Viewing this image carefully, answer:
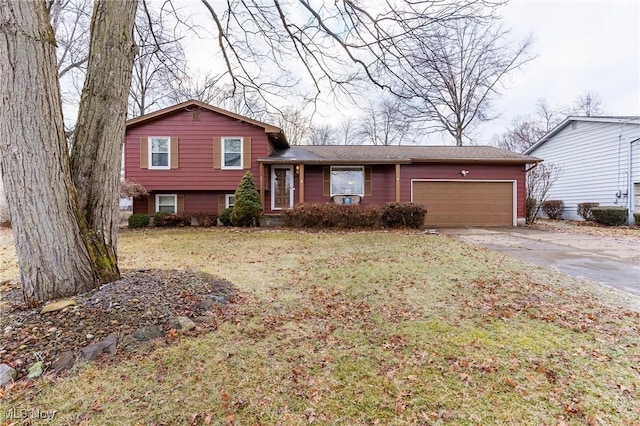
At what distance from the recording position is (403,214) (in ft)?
34.6

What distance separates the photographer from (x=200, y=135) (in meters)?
12.0

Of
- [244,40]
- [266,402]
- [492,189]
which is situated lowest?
[266,402]

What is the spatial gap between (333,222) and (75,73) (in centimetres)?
1478

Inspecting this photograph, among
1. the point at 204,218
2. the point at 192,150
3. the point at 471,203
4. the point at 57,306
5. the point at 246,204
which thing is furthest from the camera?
the point at 471,203

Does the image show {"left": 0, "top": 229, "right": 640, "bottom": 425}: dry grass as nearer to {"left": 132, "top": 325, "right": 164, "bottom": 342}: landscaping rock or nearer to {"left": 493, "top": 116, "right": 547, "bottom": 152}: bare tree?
{"left": 132, "top": 325, "right": 164, "bottom": 342}: landscaping rock

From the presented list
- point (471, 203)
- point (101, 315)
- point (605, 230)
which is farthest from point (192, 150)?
point (605, 230)

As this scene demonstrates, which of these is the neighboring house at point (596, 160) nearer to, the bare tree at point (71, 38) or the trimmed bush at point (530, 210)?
the trimmed bush at point (530, 210)

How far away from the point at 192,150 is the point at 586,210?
1733 centimetres

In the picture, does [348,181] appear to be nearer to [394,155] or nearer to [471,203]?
[394,155]

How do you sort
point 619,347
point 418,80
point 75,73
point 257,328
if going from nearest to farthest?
1. point 619,347
2. point 257,328
3. point 418,80
4. point 75,73

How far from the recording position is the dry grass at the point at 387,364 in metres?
1.83

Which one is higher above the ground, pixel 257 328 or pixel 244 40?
pixel 244 40

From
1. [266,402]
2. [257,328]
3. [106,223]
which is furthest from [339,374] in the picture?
[106,223]

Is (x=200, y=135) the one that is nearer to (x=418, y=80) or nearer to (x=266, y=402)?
(x=418, y=80)
